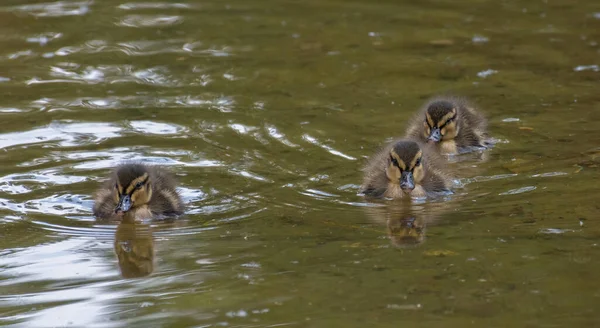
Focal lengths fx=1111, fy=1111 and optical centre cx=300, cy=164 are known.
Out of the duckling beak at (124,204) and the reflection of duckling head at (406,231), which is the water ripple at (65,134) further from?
the reflection of duckling head at (406,231)

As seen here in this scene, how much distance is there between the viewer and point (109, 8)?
12.2 meters

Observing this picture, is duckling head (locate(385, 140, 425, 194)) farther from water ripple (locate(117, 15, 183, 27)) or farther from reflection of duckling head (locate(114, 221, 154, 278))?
water ripple (locate(117, 15, 183, 27))

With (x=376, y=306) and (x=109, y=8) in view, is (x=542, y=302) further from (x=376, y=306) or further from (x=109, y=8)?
(x=109, y=8)

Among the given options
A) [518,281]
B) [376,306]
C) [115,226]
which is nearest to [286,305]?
[376,306]

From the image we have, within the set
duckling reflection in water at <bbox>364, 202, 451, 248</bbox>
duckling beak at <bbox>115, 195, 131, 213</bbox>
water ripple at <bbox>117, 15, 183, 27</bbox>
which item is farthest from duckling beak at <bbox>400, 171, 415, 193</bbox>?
water ripple at <bbox>117, 15, 183, 27</bbox>

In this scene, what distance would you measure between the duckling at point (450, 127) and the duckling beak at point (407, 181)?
123 cm

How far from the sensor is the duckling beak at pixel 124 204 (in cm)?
668

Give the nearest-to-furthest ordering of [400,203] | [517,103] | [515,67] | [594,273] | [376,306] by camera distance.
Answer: [376,306] → [594,273] → [400,203] → [517,103] → [515,67]

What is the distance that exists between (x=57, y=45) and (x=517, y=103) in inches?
181

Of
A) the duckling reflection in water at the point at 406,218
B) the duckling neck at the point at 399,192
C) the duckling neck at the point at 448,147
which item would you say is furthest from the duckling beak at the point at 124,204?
the duckling neck at the point at 448,147

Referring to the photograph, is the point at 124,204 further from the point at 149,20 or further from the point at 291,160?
the point at 149,20

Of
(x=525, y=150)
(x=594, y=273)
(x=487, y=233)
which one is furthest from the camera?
(x=525, y=150)

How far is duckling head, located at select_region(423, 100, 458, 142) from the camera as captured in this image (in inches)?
332

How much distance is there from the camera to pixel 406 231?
20.9 ft
